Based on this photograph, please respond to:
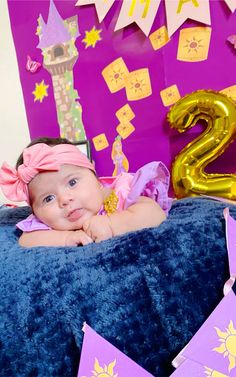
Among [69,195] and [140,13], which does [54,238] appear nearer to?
[69,195]


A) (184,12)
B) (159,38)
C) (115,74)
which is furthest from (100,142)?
(184,12)

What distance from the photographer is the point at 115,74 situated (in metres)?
1.30

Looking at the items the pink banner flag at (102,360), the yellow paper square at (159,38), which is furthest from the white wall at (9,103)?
the pink banner flag at (102,360)

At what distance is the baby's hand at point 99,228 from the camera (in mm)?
776

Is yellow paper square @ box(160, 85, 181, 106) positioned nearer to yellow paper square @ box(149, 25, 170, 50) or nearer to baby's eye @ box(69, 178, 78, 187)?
yellow paper square @ box(149, 25, 170, 50)

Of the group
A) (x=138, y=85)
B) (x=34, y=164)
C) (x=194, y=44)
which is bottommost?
(x=34, y=164)

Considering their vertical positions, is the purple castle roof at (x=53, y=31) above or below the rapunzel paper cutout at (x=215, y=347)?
above

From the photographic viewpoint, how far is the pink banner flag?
57cm

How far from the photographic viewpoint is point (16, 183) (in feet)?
3.14

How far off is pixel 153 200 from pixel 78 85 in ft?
2.23

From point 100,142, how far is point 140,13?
1.46 ft

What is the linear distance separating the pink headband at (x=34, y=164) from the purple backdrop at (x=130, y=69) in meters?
0.36

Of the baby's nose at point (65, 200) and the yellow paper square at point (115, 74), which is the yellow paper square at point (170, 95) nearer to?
the yellow paper square at point (115, 74)

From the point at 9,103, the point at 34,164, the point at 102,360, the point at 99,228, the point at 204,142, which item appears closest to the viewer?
the point at 102,360
